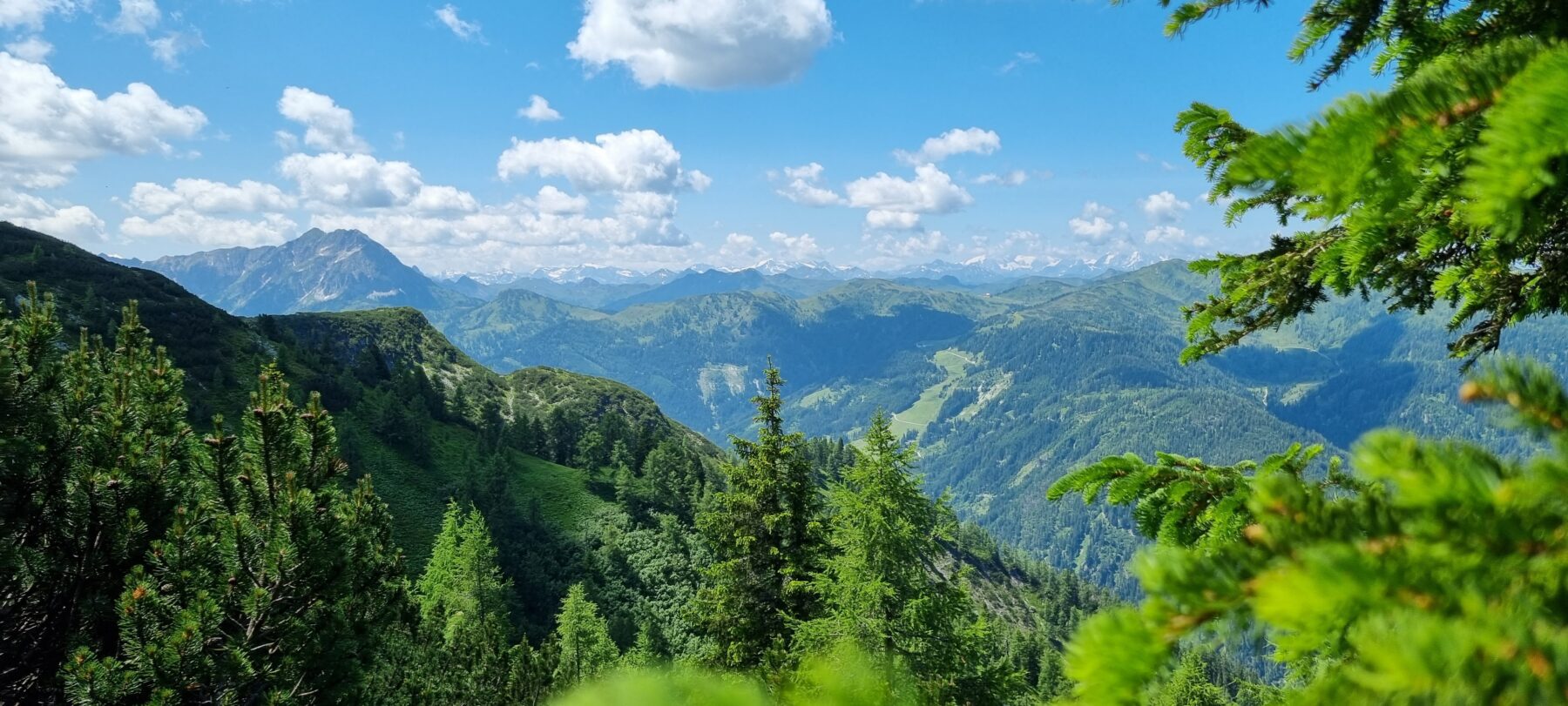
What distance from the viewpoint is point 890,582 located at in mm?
14969

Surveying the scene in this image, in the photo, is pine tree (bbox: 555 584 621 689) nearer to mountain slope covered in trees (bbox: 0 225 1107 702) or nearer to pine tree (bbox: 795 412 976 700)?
mountain slope covered in trees (bbox: 0 225 1107 702)

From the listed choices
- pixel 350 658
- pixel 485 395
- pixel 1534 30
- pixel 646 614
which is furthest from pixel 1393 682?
pixel 485 395

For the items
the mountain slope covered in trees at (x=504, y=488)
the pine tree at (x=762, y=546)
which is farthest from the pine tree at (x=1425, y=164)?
the mountain slope covered in trees at (x=504, y=488)

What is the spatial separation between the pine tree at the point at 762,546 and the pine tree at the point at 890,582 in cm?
249

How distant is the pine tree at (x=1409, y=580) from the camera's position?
777 millimetres


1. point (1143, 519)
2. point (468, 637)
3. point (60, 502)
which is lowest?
point (468, 637)

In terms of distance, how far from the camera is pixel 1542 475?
96cm

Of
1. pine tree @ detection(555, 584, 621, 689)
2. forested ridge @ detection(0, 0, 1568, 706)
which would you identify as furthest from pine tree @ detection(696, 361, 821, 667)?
pine tree @ detection(555, 584, 621, 689)

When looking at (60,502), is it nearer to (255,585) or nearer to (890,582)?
(255,585)

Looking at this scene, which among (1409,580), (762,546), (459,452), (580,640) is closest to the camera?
(1409,580)

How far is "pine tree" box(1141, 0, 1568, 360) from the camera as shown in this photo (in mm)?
994

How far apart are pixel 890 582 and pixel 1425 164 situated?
1442 centimetres

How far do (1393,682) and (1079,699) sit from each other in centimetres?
57

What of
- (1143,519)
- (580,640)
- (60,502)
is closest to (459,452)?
(580,640)
